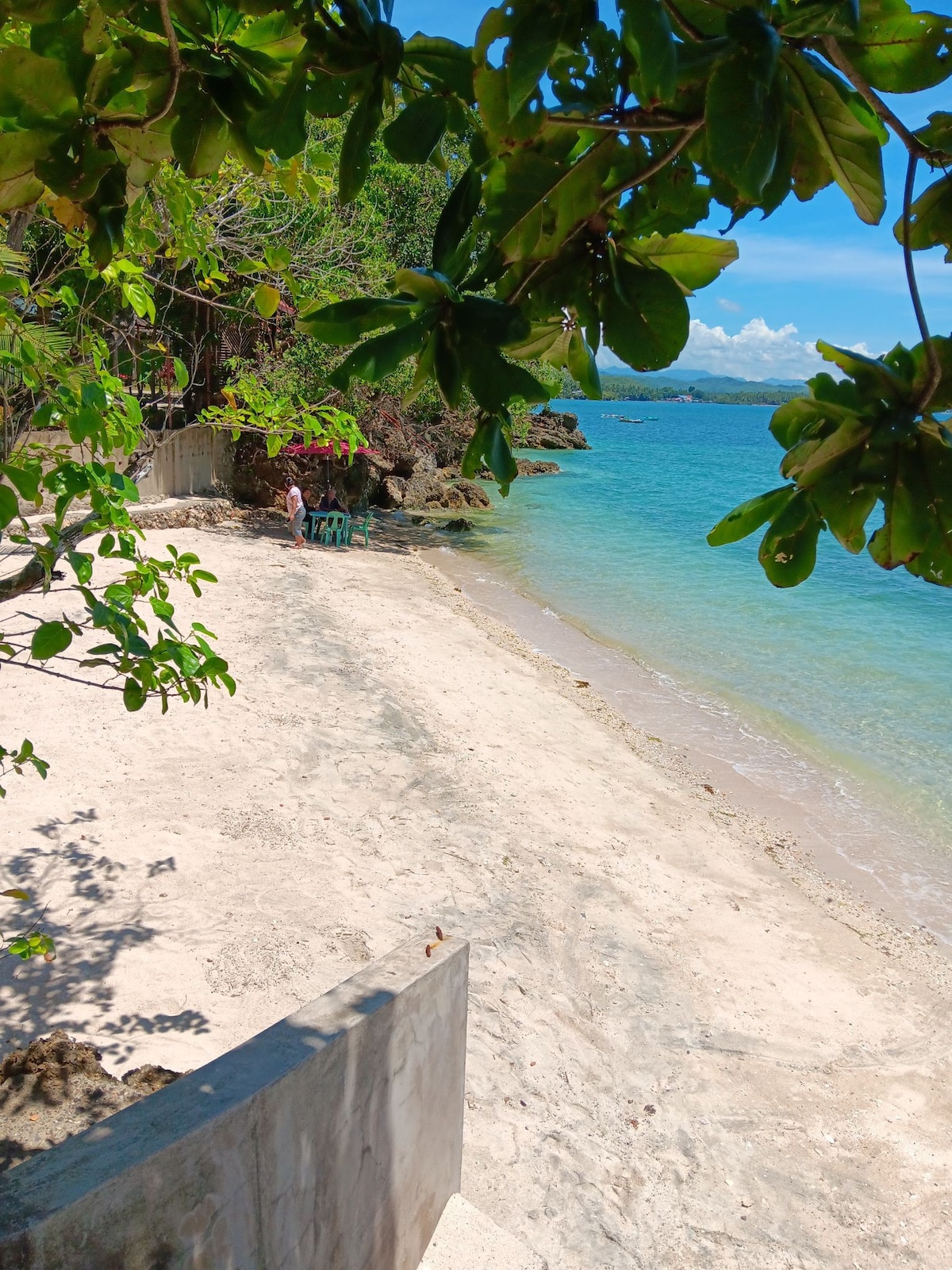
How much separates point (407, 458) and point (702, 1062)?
20.6 metres

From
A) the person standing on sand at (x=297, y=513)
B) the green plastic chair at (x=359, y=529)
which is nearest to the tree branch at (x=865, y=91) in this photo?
the person standing on sand at (x=297, y=513)

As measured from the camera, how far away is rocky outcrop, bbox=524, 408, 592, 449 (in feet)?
204

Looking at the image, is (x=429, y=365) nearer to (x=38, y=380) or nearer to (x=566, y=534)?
(x=38, y=380)

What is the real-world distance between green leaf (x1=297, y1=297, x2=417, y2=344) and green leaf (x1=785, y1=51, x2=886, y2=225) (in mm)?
574

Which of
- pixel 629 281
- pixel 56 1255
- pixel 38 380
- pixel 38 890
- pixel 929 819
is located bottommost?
pixel 929 819

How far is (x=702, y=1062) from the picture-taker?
16.8ft

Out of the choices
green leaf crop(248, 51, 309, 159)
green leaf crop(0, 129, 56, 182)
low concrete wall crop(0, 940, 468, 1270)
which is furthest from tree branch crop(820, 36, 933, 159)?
low concrete wall crop(0, 940, 468, 1270)

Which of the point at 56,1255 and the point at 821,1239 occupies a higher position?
the point at 56,1255

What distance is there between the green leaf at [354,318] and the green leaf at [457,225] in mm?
141

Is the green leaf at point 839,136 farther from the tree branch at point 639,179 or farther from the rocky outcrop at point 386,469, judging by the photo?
the rocky outcrop at point 386,469

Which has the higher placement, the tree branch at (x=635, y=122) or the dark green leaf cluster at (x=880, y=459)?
the tree branch at (x=635, y=122)

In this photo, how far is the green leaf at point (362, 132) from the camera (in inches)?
54.2

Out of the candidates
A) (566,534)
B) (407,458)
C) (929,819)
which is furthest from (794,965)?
(566,534)

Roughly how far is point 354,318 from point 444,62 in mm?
468
